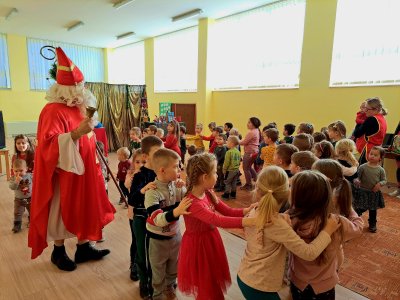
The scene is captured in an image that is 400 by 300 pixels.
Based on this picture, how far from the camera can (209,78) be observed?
846cm

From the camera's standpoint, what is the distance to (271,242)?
1.27m

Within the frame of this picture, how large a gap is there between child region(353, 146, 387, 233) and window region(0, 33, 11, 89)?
466 inches

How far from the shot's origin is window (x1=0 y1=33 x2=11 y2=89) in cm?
1015

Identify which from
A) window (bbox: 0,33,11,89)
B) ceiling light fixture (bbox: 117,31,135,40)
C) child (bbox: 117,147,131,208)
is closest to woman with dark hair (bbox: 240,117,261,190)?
child (bbox: 117,147,131,208)

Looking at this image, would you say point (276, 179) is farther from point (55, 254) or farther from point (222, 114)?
point (222, 114)

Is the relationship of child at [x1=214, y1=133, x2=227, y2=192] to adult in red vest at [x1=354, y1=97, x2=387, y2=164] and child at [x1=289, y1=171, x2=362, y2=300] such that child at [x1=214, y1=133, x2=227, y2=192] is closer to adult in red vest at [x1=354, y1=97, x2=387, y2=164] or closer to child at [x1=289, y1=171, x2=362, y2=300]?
adult in red vest at [x1=354, y1=97, x2=387, y2=164]

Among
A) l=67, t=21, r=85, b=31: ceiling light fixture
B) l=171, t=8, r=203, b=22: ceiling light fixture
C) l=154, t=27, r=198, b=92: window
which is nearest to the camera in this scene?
l=171, t=8, r=203, b=22: ceiling light fixture

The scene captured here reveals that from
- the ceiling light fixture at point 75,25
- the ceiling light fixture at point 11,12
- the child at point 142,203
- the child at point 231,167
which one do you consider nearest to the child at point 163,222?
the child at point 142,203

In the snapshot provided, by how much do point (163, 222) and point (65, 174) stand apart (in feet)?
3.72

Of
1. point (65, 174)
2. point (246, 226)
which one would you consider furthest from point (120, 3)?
point (246, 226)

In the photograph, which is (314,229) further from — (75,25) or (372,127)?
(75,25)

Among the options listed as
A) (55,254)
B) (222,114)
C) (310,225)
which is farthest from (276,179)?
(222,114)

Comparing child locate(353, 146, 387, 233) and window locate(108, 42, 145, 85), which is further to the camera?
window locate(108, 42, 145, 85)

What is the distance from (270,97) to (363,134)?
318cm
